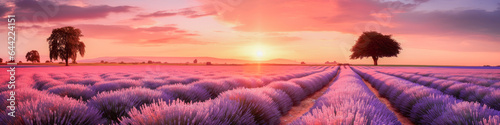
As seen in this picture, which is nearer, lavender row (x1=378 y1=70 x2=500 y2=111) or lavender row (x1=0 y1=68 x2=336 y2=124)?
lavender row (x1=0 y1=68 x2=336 y2=124)

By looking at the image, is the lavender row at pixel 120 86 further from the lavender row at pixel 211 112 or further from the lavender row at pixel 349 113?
the lavender row at pixel 349 113

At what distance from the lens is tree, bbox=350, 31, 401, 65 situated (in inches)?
2466

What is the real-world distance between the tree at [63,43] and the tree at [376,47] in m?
63.2

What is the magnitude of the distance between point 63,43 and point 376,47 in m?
66.2

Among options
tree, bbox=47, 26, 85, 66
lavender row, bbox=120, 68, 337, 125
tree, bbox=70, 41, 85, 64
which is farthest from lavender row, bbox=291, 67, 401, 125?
tree, bbox=70, 41, 85, 64

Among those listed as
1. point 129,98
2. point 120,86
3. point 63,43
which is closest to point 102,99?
point 129,98

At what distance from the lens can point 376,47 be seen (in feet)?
203

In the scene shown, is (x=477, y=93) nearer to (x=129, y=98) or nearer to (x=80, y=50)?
(x=129, y=98)

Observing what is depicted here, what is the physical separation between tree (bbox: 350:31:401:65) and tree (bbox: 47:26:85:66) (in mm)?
63204

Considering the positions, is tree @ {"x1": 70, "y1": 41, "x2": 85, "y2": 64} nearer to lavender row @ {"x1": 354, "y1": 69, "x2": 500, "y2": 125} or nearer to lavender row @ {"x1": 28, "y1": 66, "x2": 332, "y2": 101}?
lavender row @ {"x1": 28, "y1": 66, "x2": 332, "y2": 101}

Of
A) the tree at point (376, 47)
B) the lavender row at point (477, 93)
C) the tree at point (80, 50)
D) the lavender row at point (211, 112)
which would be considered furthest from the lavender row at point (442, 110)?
the tree at point (376, 47)

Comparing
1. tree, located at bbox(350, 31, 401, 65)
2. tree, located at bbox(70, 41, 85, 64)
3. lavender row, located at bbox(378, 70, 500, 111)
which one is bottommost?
lavender row, located at bbox(378, 70, 500, 111)

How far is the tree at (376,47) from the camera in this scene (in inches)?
2466

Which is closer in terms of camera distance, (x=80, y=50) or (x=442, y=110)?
(x=442, y=110)
